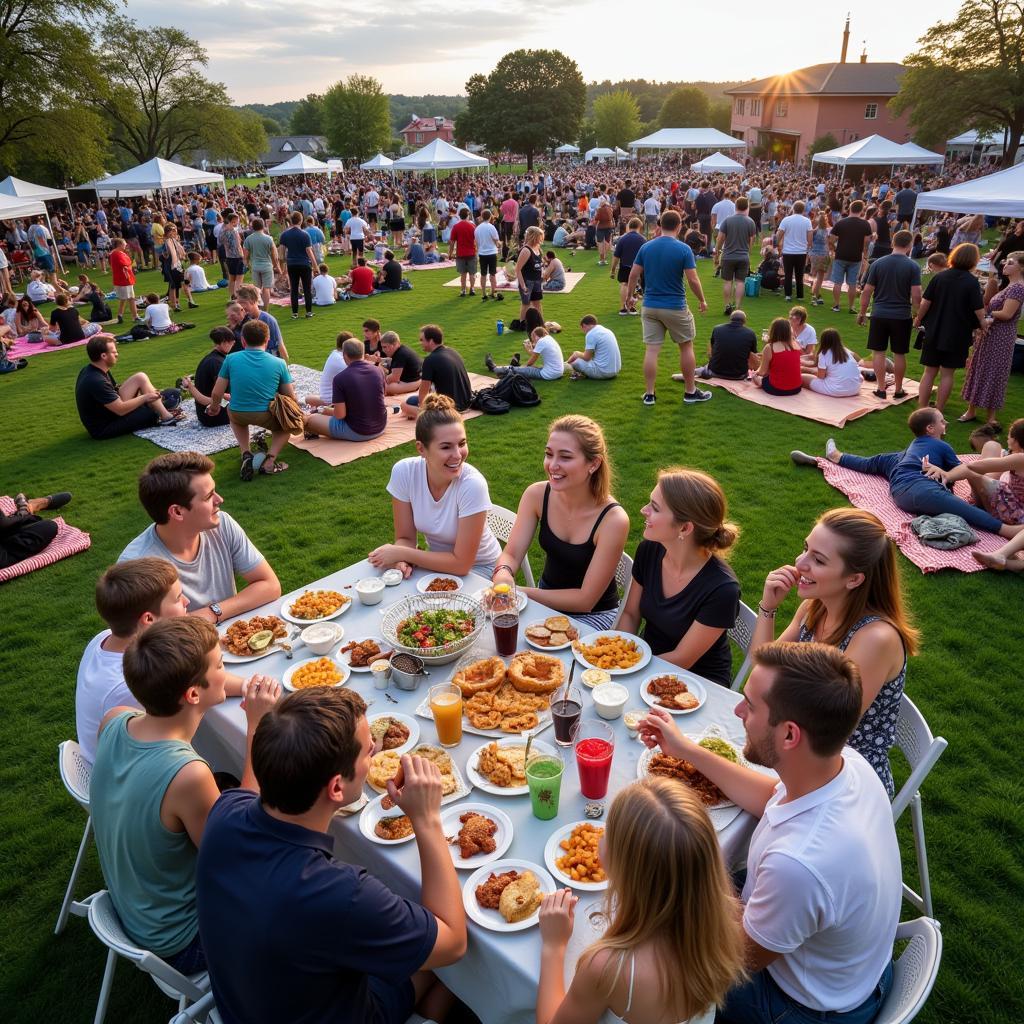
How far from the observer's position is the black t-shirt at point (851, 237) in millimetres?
12766

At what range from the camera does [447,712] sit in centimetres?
253

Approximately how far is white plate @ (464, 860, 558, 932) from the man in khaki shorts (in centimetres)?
772

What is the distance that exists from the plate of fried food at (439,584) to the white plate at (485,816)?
135 cm

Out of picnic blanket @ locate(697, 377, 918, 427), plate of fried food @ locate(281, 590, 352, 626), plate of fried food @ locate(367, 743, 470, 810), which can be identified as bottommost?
picnic blanket @ locate(697, 377, 918, 427)

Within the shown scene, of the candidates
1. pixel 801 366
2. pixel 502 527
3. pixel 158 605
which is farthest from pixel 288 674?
pixel 801 366

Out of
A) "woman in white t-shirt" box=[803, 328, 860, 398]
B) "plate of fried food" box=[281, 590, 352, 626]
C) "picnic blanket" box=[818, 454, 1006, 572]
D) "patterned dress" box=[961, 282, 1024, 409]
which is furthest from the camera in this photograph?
"woman in white t-shirt" box=[803, 328, 860, 398]

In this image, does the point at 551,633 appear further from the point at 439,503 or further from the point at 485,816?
the point at 439,503

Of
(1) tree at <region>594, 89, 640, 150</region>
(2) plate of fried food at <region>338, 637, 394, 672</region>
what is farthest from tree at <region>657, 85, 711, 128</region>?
(2) plate of fried food at <region>338, 637, 394, 672</region>

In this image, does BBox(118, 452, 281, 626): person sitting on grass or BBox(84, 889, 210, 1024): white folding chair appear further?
BBox(118, 452, 281, 626): person sitting on grass

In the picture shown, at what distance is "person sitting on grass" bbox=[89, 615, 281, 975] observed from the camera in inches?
85.1

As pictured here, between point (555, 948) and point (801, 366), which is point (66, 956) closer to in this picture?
point (555, 948)

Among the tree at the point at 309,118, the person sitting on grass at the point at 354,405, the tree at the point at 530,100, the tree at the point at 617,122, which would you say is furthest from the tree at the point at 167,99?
the tree at the point at 309,118

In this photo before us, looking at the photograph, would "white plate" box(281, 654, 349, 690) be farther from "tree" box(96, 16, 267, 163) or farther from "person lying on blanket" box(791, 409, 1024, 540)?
"tree" box(96, 16, 267, 163)

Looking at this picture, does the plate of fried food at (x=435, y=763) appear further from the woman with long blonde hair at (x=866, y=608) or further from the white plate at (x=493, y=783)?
the woman with long blonde hair at (x=866, y=608)
